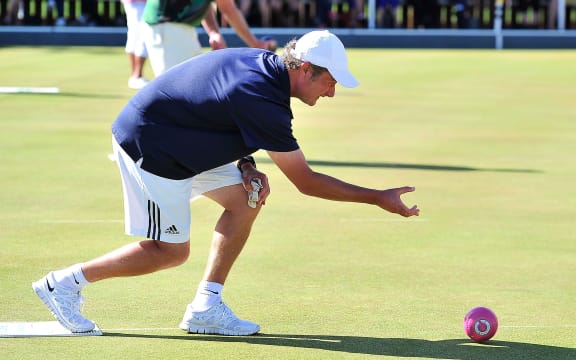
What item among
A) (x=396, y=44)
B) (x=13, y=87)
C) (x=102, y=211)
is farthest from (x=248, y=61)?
(x=396, y=44)

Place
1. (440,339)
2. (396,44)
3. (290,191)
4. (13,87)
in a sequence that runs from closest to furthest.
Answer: (440,339) → (290,191) → (13,87) → (396,44)

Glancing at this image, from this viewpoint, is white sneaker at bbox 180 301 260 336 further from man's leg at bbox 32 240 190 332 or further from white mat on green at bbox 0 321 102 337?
white mat on green at bbox 0 321 102 337

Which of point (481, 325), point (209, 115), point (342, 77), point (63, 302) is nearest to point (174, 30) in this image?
point (63, 302)

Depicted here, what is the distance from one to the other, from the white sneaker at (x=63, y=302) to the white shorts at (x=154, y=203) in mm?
422

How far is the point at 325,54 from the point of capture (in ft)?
18.3

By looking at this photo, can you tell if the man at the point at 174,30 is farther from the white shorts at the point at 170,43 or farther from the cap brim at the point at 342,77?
the cap brim at the point at 342,77

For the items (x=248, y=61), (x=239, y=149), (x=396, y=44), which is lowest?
(x=396, y=44)

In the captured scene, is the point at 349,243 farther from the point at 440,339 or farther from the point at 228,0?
the point at 228,0

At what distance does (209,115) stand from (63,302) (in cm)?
114

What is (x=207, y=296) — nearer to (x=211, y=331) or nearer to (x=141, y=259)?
(x=211, y=331)

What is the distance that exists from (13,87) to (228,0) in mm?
7520

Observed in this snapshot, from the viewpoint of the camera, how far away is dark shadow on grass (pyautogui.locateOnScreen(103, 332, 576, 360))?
19.0ft

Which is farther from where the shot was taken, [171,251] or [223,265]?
[223,265]

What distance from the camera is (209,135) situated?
570 centimetres
